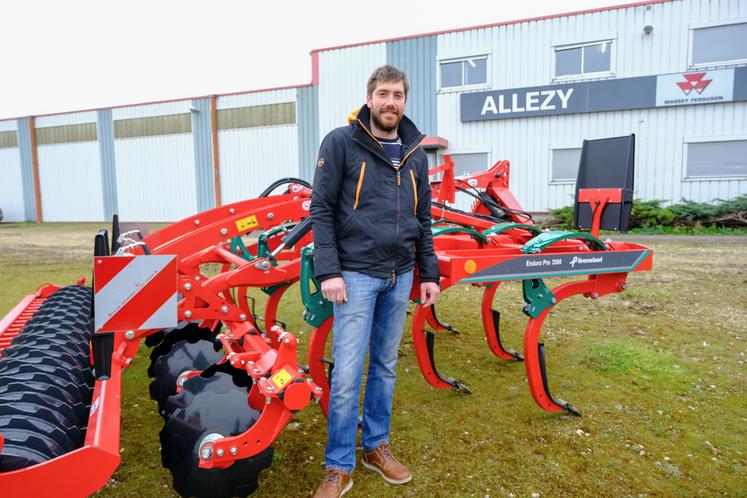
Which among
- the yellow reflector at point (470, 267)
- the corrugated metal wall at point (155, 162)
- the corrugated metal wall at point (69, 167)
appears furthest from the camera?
the corrugated metal wall at point (69, 167)

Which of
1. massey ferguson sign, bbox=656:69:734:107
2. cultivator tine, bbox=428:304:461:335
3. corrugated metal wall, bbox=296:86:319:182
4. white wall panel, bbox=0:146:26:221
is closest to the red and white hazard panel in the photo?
cultivator tine, bbox=428:304:461:335

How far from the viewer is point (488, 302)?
4836mm

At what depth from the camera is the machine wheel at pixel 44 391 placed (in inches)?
73.7

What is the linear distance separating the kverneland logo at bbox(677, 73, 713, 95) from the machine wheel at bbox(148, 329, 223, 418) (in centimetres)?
1614

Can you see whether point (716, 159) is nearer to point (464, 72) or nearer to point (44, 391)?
point (464, 72)

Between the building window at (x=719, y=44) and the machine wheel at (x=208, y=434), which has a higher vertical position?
the building window at (x=719, y=44)

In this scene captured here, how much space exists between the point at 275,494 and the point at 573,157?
15664 mm

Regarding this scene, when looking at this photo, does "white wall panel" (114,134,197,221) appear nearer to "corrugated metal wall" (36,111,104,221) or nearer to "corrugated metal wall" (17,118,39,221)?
"corrugated metal wall" (36,111,104,221)

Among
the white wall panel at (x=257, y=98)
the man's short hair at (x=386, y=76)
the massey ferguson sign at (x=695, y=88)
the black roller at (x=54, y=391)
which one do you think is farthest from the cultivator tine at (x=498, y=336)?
the white wall panel at (x=257, y=98)

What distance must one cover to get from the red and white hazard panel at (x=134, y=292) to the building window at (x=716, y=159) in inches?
658

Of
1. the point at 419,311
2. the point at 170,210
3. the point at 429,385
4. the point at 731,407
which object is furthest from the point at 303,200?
the point at 170,210

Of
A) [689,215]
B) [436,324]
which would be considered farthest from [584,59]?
[436,324]

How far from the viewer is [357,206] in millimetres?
2500

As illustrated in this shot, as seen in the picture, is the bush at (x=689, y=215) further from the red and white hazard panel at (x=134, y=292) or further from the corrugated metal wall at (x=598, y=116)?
the red and white hazard panel at (x=134, y=292)
